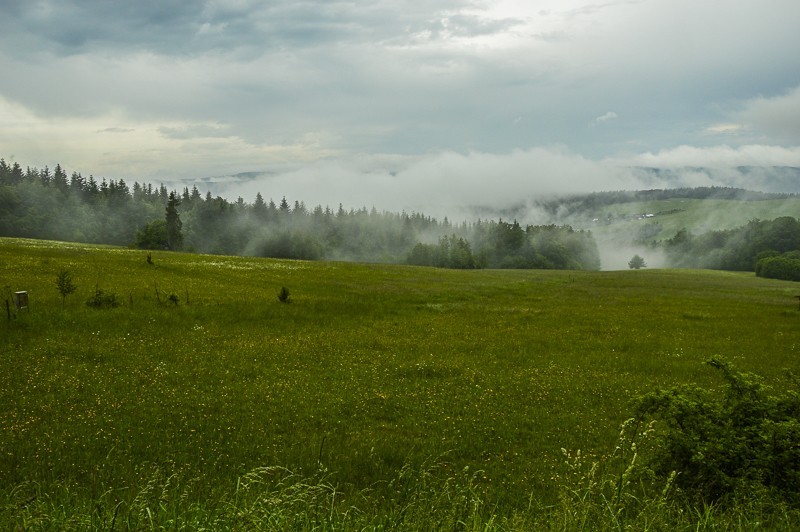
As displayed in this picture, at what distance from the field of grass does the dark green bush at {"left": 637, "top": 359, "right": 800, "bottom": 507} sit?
10.0 feet

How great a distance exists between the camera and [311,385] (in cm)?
1766

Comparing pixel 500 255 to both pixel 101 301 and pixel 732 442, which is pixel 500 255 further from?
pixel 732 442

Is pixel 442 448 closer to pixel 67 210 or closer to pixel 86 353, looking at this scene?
pixel 86 353

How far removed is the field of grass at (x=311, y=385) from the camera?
1088cm

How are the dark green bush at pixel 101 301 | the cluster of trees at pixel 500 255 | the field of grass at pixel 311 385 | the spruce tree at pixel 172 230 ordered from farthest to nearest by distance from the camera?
the cluster of trees at pixel 500 255 < the spruce tree at pixel 172 230 < the dark green bush at pixel 101 301 < the field of grass at pixel 311 385

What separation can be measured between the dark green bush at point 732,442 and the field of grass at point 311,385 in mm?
3061

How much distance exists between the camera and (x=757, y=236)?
569 ft

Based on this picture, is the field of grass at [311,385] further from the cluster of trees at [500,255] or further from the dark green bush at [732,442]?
the cluster of trees at [500,255]

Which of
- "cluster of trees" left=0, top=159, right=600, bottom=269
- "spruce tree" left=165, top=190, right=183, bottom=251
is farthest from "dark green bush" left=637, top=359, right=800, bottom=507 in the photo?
"spruce tree" left=165, top=190, right=183, bottom=251

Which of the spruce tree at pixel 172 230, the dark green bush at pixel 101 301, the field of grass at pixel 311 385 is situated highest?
the spruce tree at pixel 172 230

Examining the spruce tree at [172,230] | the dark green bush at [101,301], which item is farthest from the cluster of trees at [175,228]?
the dark green bush at [101,301]

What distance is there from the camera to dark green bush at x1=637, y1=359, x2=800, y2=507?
7371mm

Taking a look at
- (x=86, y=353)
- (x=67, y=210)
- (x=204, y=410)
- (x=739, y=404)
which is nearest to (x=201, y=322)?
(x=86, y=353)

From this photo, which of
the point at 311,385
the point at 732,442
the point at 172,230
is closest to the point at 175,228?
the point at 172,230
